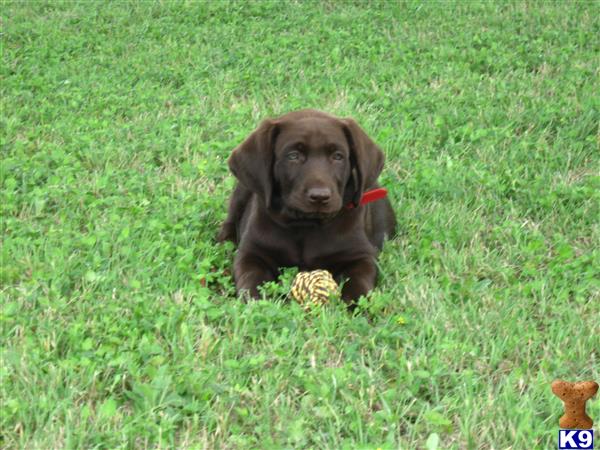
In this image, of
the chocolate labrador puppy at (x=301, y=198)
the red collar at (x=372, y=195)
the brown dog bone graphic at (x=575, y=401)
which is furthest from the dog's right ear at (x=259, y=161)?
the brown dog bone graphic at (x=575, y=401)

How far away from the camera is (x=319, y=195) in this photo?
185 inches

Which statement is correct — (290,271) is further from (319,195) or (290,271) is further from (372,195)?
(372,195)

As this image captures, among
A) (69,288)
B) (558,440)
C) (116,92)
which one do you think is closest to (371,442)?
(558,440)

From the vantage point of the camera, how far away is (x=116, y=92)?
28.7 feet

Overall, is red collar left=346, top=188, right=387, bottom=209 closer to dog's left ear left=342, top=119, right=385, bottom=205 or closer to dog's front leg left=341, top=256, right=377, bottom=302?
dog's left ear left=342, top=119, right=385, bottom=205

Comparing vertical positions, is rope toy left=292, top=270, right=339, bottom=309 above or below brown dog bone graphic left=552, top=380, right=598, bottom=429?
below

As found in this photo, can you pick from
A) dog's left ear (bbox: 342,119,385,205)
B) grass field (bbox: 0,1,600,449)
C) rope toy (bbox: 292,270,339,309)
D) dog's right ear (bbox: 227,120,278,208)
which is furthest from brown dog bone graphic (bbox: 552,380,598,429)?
dog's right ear (bbox: 227,120,278,208)

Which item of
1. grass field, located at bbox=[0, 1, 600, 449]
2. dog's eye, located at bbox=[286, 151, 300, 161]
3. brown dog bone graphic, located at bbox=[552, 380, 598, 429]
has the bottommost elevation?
grass field, located at bbox=[0, 1, 600, 449]

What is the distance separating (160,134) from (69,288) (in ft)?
10.3

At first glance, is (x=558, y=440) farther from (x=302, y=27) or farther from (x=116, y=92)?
(x=302, y=27)

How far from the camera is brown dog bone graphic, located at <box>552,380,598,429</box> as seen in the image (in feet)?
10.9

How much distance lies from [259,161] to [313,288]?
0.83 m

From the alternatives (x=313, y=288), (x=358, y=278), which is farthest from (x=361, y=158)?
(x=313, y=288)

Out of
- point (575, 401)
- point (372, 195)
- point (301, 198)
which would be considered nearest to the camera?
point (575, 401)
